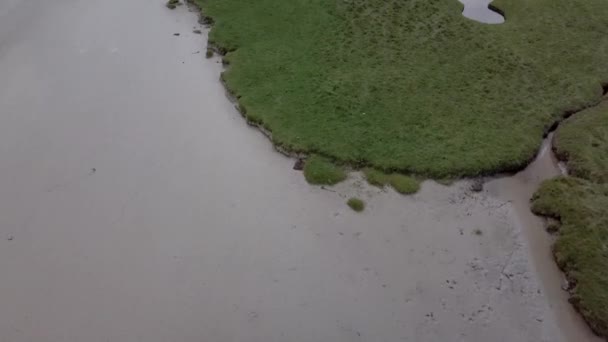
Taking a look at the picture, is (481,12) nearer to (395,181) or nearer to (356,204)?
(395,181)

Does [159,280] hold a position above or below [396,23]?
below

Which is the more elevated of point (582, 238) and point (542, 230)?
point (582, 238)

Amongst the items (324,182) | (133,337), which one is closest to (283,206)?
(324,182)

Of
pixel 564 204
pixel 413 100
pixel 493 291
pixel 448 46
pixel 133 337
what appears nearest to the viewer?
pixel 133 337

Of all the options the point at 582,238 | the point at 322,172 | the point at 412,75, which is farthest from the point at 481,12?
the point at 582,238

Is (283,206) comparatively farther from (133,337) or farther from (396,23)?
(396,23)

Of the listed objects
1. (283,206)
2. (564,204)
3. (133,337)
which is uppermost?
(564,204)
